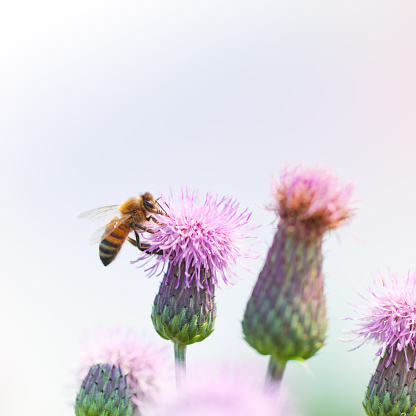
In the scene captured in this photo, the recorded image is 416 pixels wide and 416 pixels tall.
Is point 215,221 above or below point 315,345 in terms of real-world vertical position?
above

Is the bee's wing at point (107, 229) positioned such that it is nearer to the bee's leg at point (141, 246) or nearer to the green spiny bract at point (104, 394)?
the bee's leg at point (141, 246)

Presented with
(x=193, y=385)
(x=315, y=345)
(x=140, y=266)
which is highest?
(x=140, y=266)

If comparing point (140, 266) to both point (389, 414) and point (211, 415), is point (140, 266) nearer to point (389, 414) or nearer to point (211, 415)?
point (389, 414)

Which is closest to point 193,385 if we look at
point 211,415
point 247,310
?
point 211,415

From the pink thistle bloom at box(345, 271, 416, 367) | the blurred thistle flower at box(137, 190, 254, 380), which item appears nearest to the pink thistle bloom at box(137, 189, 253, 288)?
the blurred thistle flower at box(137, 190, 254, 380)

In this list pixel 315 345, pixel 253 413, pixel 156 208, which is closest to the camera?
pixel 253 413

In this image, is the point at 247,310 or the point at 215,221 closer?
the point at 247,310

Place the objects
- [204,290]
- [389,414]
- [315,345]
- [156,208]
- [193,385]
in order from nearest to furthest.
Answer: [193,385], [315,345], [389,414], [204,290], [156,208]
